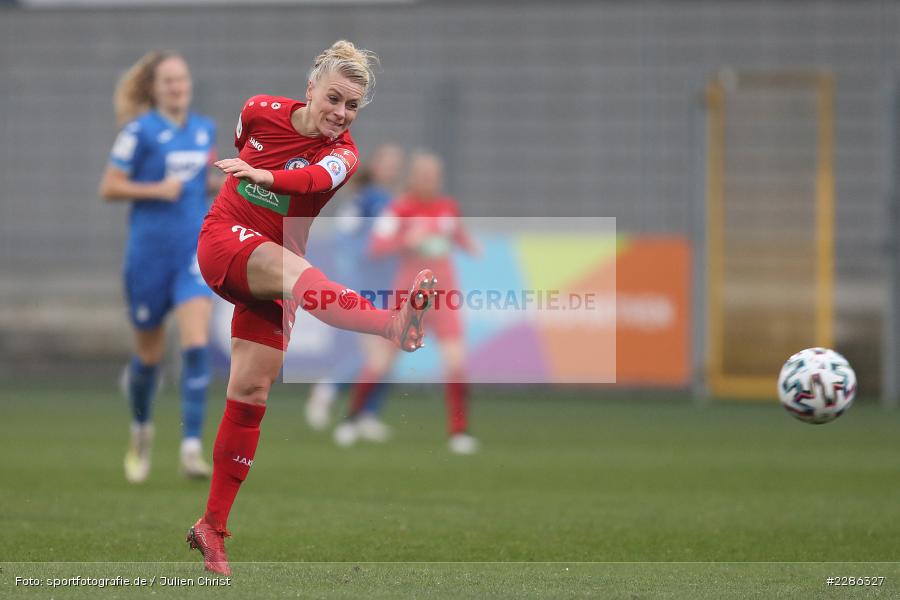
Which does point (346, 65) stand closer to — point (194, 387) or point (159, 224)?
point (159, 224)

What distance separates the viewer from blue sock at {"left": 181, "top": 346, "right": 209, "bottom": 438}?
8.12 meters

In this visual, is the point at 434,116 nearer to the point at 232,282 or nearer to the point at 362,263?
the point at 362,263

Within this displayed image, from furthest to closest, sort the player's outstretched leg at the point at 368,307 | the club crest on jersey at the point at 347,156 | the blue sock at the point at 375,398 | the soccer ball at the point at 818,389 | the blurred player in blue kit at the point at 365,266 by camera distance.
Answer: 1. the blue sock at the point at 375,398
2. the blurred player in blue kit at the point at 365,266
3. the soccer ball at the point at 818,389
4. the club crest on jersey at the point at 347,156
5. the player's outstretched leg at the point at 368,307

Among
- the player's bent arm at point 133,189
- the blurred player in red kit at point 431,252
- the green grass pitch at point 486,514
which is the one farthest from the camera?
the blurred player in red kit at point 431,252

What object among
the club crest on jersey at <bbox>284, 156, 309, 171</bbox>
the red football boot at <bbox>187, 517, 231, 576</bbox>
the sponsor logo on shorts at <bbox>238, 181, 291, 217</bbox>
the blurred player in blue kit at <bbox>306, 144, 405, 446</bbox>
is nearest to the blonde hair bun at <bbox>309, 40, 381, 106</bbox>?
the club crest on jersey at <bbox>284, 156, 309, 171</bbox>

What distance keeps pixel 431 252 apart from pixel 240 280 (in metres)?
6.10

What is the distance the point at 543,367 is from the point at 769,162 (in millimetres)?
3869

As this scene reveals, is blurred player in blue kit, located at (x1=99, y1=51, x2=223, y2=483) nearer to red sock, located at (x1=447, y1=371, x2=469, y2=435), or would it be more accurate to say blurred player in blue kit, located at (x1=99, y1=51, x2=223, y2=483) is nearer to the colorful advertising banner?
red sock, located at (x1=447, y1=371, x2=469, y2=435)

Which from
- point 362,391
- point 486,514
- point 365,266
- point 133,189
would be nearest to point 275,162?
point 486,514

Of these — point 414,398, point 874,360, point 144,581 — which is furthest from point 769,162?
point 144,581

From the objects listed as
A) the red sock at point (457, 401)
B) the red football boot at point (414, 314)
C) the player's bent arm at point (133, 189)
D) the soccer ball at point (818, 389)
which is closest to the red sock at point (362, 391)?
the red sock at point (457, 401)

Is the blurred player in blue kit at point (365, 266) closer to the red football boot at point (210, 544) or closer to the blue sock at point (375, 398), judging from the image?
the blue sock at point (375, 398)

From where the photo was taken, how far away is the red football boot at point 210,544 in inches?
192

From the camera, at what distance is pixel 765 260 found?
16797 mm
